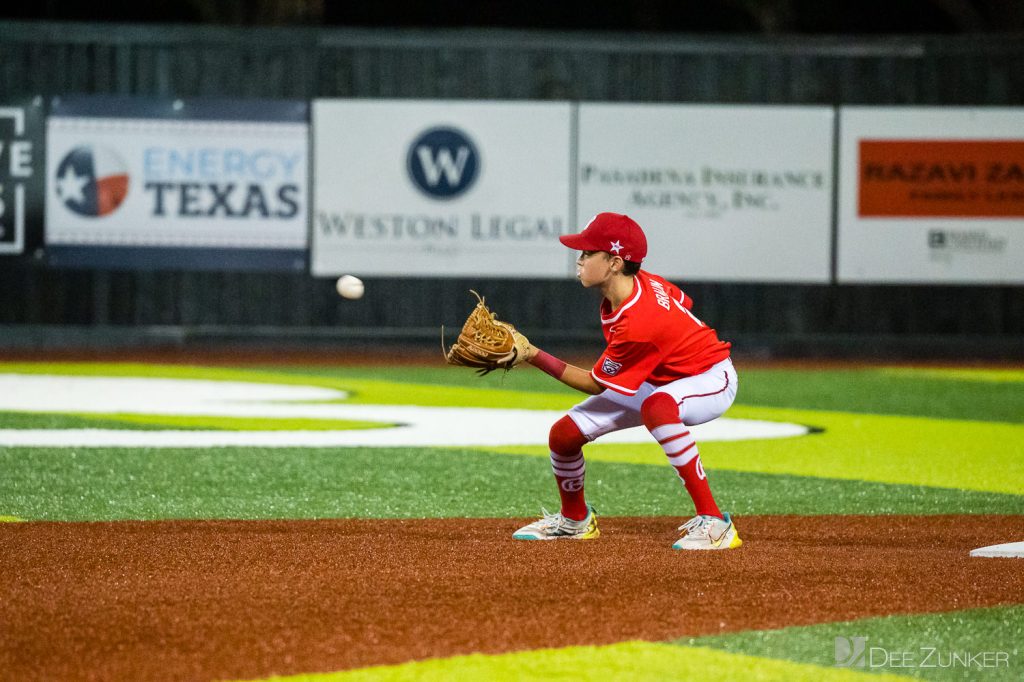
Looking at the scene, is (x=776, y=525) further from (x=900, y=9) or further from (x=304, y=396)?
(x=900, y=9)

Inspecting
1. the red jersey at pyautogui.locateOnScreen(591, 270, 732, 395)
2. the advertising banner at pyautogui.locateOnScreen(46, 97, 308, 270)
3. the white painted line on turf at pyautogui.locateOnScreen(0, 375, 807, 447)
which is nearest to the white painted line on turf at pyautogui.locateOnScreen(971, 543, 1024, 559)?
the red jersey at pyautogui.locateOnScreen(591, 270, 732, 395)

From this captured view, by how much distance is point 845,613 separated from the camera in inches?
200

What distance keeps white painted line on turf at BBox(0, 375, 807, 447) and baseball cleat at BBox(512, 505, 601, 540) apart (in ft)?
13.1

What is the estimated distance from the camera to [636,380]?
634 centimetres

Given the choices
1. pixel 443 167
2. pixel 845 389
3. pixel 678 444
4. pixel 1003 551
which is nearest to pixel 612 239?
pixel 678 444

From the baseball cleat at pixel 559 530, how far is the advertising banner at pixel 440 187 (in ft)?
39.8

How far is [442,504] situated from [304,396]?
6.36 meters

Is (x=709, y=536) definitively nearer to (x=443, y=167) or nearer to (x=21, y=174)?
(x=443, y=167)

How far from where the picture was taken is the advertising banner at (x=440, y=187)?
1883cm

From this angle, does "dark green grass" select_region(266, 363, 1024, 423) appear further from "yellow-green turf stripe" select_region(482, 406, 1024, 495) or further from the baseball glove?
the baseball glove

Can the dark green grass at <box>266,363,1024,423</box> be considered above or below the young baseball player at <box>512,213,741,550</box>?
below

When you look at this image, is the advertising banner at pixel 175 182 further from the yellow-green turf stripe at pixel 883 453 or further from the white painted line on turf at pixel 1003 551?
the white painted line on turf at pixel 1003 551

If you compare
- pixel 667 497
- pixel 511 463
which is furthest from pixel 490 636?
pixel 511 463

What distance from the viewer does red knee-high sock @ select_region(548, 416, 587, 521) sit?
651 centimetres
